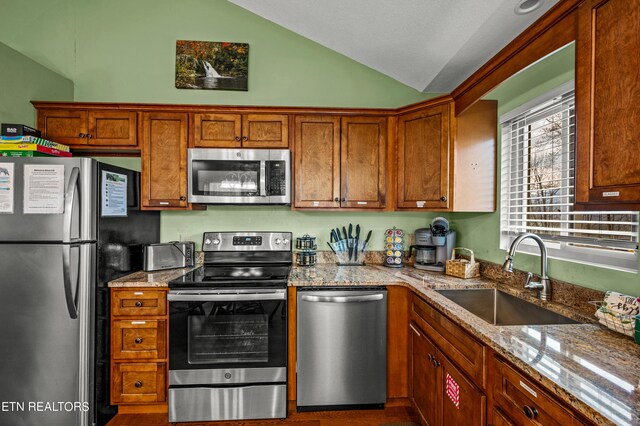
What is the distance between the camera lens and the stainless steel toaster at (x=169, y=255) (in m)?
2.40

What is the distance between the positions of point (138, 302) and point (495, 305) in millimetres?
2310

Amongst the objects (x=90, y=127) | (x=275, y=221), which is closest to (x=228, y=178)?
(x=275, y=221)

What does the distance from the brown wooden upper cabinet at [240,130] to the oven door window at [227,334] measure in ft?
3.97

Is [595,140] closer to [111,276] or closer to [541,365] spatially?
[541,365]

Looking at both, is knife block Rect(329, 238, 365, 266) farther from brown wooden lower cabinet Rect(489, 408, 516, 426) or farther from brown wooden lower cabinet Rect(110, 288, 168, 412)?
brown wooden lower cabinet Rect(489, 408, 516, 426)

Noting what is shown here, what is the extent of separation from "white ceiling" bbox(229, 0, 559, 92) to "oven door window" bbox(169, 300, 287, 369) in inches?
79.5

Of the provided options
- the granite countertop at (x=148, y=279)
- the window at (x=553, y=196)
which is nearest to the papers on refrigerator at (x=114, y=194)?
the granite countertop at (x=148, y=279)

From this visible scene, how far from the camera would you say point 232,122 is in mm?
2506

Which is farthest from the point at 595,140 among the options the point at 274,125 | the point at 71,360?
the point at 71,360

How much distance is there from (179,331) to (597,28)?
2.52 m

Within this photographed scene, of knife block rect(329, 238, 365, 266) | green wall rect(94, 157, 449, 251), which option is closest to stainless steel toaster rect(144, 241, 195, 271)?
green wall rect(94, 157, 449, 251)

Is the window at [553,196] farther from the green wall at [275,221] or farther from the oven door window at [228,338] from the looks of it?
the oven door window at [228,338]

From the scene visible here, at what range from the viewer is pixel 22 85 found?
7.76 feet

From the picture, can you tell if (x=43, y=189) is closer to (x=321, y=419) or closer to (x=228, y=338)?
(x=228, y=338)
